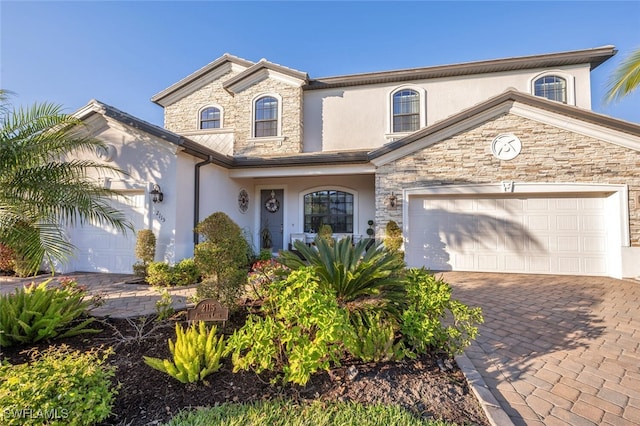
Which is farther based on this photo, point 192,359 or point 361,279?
point 361,279

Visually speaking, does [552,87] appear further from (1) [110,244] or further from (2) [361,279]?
(1) [110,244]

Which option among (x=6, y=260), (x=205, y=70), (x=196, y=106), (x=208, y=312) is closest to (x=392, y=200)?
(x=208, y=312)

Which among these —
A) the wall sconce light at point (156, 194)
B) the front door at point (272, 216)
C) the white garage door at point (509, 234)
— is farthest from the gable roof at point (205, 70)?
the white garage door at point (509, 234)

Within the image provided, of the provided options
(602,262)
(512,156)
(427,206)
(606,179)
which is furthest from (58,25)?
(602,262)

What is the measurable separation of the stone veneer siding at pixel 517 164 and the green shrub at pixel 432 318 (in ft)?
18.2

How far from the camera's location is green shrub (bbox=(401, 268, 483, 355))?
10.00 feet

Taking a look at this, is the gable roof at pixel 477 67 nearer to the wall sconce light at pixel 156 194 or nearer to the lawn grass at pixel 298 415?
the wall sconce light at pixel 156 194

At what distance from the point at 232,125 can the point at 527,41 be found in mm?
11964

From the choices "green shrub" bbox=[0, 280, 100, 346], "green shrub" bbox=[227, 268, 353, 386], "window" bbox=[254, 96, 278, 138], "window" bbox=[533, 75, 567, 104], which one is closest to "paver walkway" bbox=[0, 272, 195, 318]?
"green shrub" bbox=[0, 280, 100, 346]

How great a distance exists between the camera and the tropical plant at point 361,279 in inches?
131

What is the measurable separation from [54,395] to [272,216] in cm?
1011

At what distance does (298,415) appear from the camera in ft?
7.43

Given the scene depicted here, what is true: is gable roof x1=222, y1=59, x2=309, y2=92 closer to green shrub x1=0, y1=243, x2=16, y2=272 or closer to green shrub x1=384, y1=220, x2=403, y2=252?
green shrub x1=384, y1=220, x2=403, y2=252

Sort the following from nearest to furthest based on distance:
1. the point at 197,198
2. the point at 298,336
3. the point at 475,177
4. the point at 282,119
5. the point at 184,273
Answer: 1. the point at 298,336
2. the point at 184,273
3. the point at 475,177
4. the point at 197,198
5. the point at 282,119
